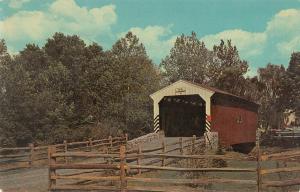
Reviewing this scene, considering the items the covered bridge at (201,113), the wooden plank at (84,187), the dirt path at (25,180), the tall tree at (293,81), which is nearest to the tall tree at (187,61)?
the tall tree at (293,81)

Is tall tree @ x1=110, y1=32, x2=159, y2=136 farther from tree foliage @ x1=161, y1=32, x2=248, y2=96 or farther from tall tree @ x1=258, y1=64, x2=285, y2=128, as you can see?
tall tree @ x1=258, y1=64, x2=285, y2=128

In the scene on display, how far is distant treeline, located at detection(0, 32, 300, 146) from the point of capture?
104ft

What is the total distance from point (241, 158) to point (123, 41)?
5417cm

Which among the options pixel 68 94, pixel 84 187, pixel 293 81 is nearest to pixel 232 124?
pixel 68 94

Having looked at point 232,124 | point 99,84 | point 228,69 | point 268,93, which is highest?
point 228,69

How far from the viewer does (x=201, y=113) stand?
129 ft

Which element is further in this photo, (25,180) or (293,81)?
(293,81)

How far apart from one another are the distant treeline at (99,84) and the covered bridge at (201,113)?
549 cm

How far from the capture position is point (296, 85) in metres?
55.4

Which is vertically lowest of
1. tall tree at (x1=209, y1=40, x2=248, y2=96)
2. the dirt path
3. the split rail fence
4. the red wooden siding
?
the dirt path

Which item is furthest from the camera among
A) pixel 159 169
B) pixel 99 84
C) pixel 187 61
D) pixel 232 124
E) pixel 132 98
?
pixel 187 61

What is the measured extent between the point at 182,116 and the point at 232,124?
4.57 metres

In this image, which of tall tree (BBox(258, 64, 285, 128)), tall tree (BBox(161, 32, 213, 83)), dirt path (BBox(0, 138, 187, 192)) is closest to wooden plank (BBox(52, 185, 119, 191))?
dirt path (BBox(0, 138, 187, 192))

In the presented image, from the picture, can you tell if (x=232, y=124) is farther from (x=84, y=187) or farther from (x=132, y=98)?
(x=84, y=187)
